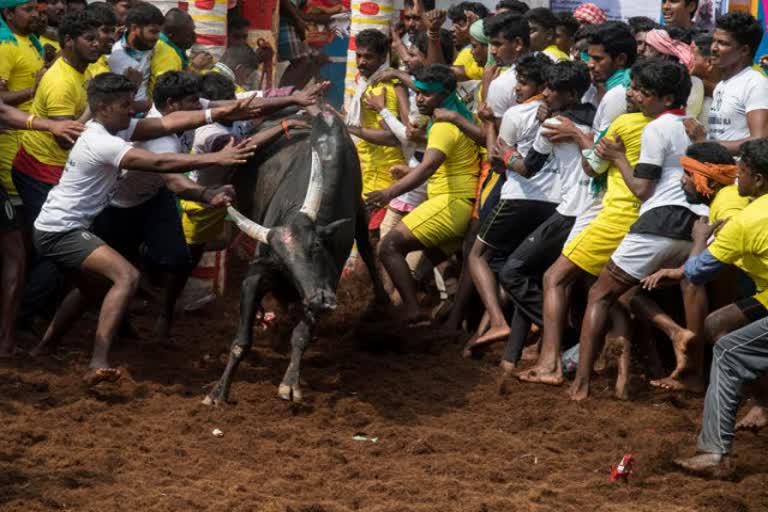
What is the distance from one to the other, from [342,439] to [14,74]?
161 inches

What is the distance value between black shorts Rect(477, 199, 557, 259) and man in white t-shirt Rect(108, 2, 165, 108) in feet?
9.43

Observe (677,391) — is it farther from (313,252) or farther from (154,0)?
(154,0)

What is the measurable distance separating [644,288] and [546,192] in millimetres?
1265

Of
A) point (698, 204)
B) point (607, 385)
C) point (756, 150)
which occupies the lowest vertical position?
point (607, 385)

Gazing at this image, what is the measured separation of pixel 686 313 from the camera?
8.66 m

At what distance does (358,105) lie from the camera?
11.5m

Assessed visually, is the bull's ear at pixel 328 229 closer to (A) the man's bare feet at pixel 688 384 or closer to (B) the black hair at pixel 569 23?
(A) the man's bare feet at pixel 688 384

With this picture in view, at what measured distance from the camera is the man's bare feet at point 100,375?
855 cm

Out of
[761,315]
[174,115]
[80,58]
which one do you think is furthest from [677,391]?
[80,58]

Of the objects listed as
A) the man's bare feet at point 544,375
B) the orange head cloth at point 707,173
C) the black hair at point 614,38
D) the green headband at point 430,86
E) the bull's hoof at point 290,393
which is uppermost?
the black hair at point 614,38

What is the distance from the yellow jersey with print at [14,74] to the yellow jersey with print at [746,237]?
536cm

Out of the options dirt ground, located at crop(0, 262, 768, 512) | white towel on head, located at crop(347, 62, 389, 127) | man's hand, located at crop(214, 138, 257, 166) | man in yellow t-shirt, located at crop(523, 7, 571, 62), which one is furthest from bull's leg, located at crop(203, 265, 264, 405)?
man in yellow t-shirt, located at crop(523, 7, 571, 62)

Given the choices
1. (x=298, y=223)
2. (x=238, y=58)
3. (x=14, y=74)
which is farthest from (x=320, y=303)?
(x=238, y=58)

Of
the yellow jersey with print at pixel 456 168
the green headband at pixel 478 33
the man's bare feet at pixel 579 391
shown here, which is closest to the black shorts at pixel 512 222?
the yellow jersey with print at pixel 456 168
